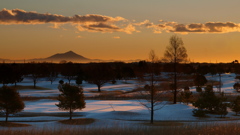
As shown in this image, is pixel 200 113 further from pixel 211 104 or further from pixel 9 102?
pixel 9 102

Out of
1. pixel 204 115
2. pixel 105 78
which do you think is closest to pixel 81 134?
pixel 204 115

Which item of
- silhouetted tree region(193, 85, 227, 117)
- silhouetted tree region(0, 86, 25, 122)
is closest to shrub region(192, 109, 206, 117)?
silhouetted tree region(193, 85, 227, 117)

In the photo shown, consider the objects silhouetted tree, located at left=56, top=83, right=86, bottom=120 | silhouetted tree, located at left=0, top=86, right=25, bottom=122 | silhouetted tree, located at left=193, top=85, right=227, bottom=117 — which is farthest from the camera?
silhouetted tree, located at left=193, top=85, right=227, bottom=117

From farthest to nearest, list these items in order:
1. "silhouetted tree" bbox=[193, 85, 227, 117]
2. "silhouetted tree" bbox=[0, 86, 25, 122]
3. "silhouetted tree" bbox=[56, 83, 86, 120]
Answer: "silhouetted tree" bbox=[193, 85, 227, 117] → "silhouetted tree" bbox=[56, 83, 86, 120] → "silhouetted tree" bbox=[0, 86, 25, 122]

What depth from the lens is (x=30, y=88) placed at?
8638cm

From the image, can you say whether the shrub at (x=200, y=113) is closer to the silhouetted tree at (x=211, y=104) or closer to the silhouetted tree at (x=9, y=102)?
the silhouetted tree at (x=211, y=104)

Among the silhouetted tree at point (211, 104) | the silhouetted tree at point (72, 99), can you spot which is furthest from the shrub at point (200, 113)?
the silhouetted tree at point (72, 99)

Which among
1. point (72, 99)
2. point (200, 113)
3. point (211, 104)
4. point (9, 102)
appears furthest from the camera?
point (211, 104)

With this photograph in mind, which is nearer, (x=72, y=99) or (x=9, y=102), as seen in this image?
(x=9, y=102)

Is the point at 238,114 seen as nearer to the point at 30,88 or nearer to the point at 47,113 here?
the point at 47,113

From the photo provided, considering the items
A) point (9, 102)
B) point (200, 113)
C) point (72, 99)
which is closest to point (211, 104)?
point (200, 113)

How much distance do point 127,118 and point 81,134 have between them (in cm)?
2273

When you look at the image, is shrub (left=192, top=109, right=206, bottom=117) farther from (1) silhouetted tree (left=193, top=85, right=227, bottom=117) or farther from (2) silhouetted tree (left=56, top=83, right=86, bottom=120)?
(2) silhouetted tree (left=56, top=83, right=86, bottom=120)

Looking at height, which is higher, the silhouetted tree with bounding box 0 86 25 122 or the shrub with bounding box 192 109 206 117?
the silhouetted tree with bounding box 0 86 25 122
